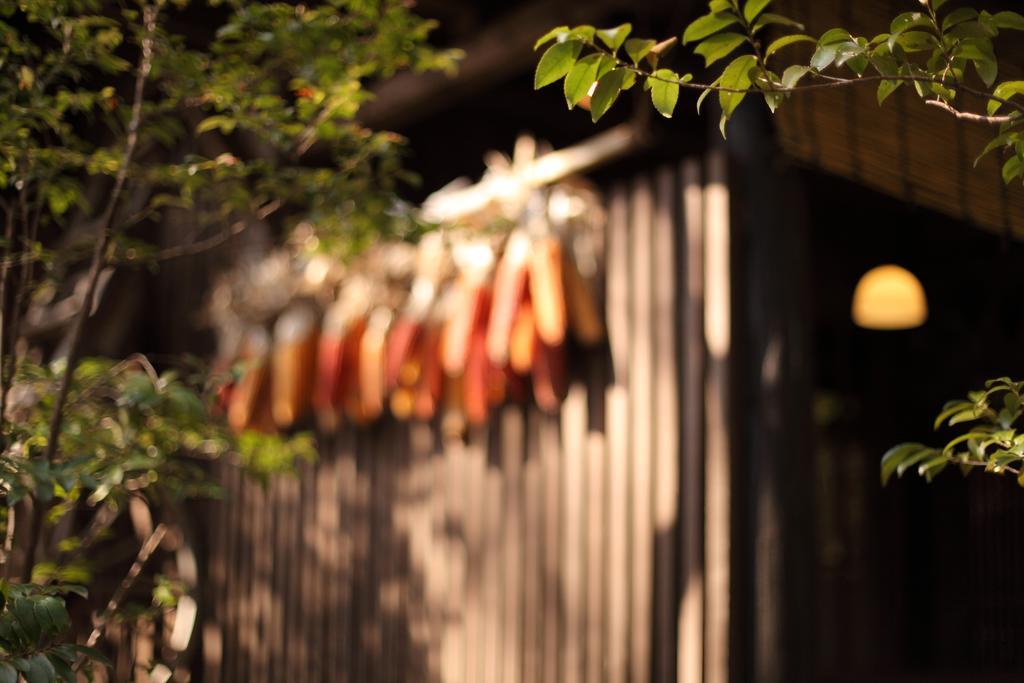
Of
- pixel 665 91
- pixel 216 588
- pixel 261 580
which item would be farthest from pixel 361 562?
pixel 665 91

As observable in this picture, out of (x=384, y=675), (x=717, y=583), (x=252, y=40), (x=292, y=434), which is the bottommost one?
(x=384, y=675)

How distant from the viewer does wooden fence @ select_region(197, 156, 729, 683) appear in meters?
3.28

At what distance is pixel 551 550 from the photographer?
3.66 meters

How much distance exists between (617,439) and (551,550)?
0.47m

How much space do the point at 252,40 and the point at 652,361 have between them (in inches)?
64.6

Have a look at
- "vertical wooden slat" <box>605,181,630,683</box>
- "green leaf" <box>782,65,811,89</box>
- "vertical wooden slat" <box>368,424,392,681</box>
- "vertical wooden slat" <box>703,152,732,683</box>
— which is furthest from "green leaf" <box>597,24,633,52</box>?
"vertical wooden slat" <box>368,424,392,681</box>

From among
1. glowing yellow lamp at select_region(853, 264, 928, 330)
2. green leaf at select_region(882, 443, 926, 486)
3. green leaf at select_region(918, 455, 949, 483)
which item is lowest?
green leaf at select_region(918, 455, 949, 483)

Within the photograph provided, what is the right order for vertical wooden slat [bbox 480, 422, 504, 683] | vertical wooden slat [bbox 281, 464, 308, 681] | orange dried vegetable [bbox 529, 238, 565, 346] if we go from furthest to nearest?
vertical wooden slat [bbox 281, 464, 308, 681], vertical wooden slat [bbox 480, 422, 504, 683], orange dried vegetable [bbox 529, 238, 565, 346]

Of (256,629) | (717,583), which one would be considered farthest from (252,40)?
(256,629)

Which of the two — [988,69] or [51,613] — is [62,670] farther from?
[988,69]

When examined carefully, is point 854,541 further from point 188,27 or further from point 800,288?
point 188,27

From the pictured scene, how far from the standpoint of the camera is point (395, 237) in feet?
9.04

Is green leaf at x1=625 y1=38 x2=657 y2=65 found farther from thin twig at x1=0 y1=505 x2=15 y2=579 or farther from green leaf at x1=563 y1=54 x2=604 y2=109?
thin twig at x1=0 y1=505 x2=15 y2=579

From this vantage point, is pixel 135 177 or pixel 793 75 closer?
pixel 793 75
